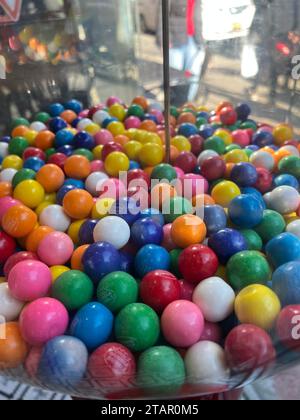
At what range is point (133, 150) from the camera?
1.18 m

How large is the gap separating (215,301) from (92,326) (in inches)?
7.9

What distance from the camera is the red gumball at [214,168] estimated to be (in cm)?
103

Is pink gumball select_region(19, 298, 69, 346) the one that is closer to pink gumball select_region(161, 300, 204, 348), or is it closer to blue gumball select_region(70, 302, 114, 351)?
blue gumball select_region(70, 302, 114, 351)

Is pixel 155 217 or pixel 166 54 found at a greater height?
pixel 166 54

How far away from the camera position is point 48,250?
794 millimetres

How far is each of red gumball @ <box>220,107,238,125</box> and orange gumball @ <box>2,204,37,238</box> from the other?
0.89 metres

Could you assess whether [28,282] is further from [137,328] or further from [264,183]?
[264,183]

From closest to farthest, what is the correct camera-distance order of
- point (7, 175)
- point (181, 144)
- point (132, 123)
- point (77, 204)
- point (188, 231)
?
point (188, 231) → point (77, 204) → point (7, 175) → point (181, 144) → point (132, 123)

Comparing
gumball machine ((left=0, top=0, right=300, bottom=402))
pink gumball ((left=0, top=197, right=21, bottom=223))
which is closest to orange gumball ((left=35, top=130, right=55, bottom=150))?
gumball machine ((left=0, top=0, right=300, bottom=402))

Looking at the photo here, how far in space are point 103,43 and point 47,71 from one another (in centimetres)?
44

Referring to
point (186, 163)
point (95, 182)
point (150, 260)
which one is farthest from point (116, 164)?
point (150, 260)

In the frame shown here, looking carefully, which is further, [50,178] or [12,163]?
[12,163]
